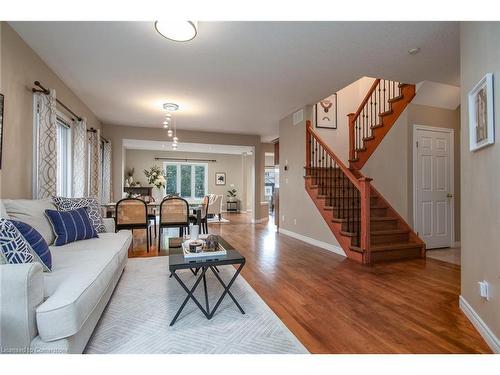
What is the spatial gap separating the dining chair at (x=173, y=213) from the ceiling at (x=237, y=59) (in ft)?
6.08

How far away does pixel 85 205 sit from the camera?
316cm

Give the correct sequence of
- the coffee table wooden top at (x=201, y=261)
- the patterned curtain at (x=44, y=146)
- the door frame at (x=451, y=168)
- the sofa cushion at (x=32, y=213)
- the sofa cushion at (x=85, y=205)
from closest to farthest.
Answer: the coffee table wooden top at (x=201, y=261) < the sofa cushion at (x=32, y=213) < the sofa cushion at (x=85, y=205) < the patterned curtain at (x=44, y=146) < the door frame at (x=451, y=168)

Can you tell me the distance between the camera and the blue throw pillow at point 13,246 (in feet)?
4.79

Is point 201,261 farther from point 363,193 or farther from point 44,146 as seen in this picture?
point 363,193

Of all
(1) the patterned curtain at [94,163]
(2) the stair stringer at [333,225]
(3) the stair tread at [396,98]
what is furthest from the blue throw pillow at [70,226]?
(3) the stair tread at [396,98]

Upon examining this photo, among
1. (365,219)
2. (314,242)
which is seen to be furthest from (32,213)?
(314,242)

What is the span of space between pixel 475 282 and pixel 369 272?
4.33 feet

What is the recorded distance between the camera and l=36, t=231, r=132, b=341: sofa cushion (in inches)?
51.3

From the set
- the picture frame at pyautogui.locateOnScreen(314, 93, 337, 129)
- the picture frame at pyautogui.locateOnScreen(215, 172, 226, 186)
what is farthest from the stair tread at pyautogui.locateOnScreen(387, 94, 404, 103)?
the picture frame at pyautogui.locateOnScreen(215, 172, 226, 186)

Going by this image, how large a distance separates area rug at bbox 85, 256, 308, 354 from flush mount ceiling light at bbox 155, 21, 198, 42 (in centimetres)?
248

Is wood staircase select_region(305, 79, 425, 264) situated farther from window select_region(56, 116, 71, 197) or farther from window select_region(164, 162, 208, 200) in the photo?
window select_region(164, 162, 208, 200)

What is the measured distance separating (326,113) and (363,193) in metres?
2.69

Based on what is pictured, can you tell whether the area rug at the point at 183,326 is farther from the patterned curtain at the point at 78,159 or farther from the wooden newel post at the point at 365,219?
the patterned curtain at the point at 78,159

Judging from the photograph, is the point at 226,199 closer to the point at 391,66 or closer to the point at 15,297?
the point at 391,66
